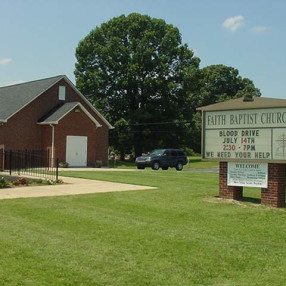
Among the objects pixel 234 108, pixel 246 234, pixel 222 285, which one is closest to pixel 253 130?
pixel 234 108

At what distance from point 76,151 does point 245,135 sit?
2394 cm

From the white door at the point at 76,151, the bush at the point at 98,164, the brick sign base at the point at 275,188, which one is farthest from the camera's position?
the bush at the point at 98,164

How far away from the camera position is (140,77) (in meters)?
50.3

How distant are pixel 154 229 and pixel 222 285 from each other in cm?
317

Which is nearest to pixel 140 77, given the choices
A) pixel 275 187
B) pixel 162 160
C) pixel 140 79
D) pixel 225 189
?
pixel 140 79

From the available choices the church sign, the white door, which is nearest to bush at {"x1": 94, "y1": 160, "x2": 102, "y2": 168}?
the white door

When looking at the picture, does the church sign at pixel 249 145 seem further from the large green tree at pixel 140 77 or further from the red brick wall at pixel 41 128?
the large green tree at pixel 140 77

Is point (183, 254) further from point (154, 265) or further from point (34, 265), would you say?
point (34, 265)

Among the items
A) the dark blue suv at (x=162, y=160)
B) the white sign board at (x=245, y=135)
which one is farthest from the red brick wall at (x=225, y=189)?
the dark blue suv at (x=162, y=160)

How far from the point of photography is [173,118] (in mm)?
50500

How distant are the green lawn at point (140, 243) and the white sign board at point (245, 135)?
144 cm

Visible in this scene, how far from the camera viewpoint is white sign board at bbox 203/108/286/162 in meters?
11.8

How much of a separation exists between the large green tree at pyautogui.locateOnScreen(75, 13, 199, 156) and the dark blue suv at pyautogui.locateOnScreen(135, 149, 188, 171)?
47.8 ft

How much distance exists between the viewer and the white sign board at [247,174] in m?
12.1
